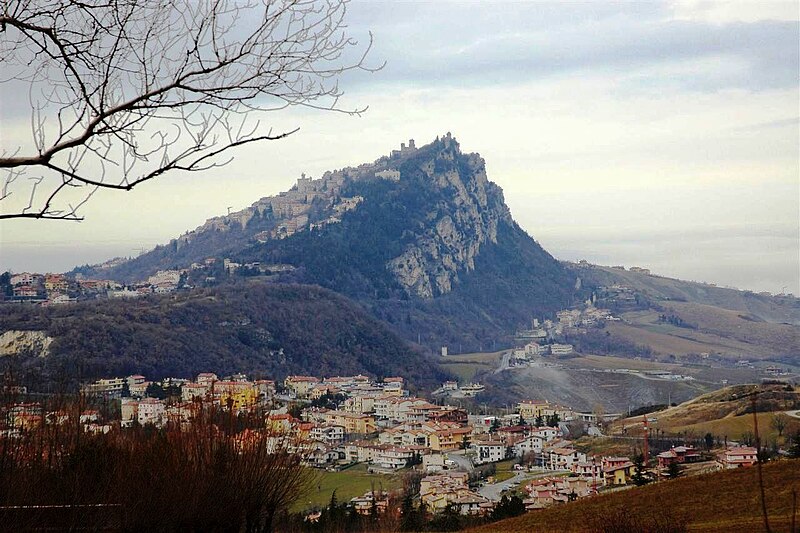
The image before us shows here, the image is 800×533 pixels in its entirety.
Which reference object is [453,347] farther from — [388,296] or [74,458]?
[74,458]

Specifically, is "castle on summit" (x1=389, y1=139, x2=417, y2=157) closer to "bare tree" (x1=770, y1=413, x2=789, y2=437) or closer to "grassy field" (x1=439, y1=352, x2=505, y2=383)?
"grassy field" (x1=439, y1=352, x2=505, y2=383)

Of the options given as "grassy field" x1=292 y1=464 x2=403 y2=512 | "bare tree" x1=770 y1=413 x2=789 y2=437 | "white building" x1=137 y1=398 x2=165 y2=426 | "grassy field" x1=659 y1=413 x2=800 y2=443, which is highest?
"white building" x1=137 y1=398 x2=165 y2=426

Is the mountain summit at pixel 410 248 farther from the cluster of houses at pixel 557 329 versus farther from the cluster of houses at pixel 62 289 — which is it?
the cluster of houses at pixel 62 289

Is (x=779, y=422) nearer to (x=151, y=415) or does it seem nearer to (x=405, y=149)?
(x=151, y=415)

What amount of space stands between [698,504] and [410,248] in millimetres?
119933

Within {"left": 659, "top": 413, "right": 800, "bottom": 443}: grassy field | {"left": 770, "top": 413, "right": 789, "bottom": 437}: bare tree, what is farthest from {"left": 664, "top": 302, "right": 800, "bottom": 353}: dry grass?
{"left": 770, "top": 413, "right": 789, "bottom": 437}: bare tree

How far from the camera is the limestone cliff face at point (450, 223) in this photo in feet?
430

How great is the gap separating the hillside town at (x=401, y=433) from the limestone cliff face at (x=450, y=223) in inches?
1962

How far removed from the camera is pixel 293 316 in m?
87.8

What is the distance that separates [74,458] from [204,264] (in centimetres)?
11232

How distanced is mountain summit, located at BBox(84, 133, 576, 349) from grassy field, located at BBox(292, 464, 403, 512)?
233ft

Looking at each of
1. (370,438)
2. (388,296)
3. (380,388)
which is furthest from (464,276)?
(370,438)

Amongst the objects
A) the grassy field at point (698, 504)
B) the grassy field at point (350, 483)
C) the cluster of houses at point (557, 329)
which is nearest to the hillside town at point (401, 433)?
the grassy field at point (350, 483)

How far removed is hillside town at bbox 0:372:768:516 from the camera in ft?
38.3
